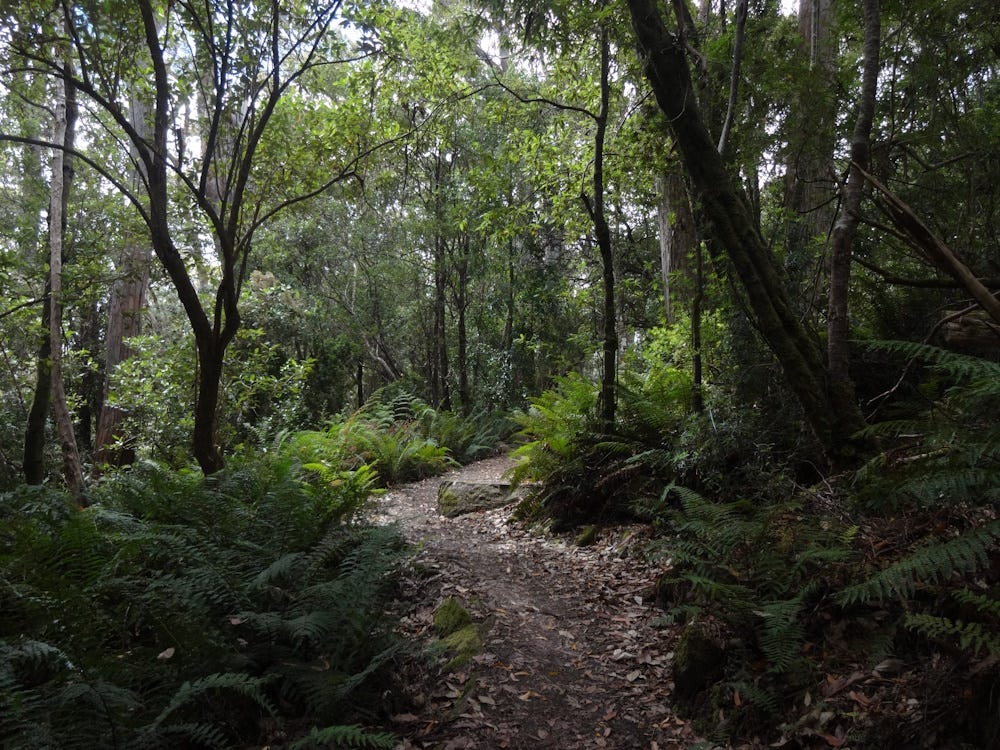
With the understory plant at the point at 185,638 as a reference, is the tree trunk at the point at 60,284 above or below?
above

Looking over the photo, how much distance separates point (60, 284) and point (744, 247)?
7.50 meters

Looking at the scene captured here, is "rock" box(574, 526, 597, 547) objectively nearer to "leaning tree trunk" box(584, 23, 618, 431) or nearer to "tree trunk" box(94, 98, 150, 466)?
"leaning tree trunk" box(584, 23, 618, 431)

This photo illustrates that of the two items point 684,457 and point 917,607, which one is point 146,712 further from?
point 684,457

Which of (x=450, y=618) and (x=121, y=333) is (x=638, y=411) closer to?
(x=450, y=618)

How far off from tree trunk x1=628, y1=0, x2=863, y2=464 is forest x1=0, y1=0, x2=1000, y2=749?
0.08 feet

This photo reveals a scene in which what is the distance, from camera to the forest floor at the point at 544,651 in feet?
9.94

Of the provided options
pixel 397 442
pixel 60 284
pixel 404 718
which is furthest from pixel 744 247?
pixel 60 284

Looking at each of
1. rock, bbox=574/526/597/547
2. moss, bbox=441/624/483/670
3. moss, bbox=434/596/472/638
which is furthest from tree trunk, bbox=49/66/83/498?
rock, bbox=574/526/597/547

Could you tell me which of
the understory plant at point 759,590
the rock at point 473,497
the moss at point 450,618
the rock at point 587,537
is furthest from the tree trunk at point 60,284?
the understory plant at point 759,590

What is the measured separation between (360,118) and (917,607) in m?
6.38

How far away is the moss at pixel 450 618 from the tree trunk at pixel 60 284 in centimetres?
455

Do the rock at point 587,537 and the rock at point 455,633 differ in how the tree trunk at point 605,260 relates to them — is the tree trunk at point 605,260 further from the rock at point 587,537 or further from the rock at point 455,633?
the rock at point 455,633

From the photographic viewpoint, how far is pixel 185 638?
3.07m

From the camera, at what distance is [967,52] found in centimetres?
497
